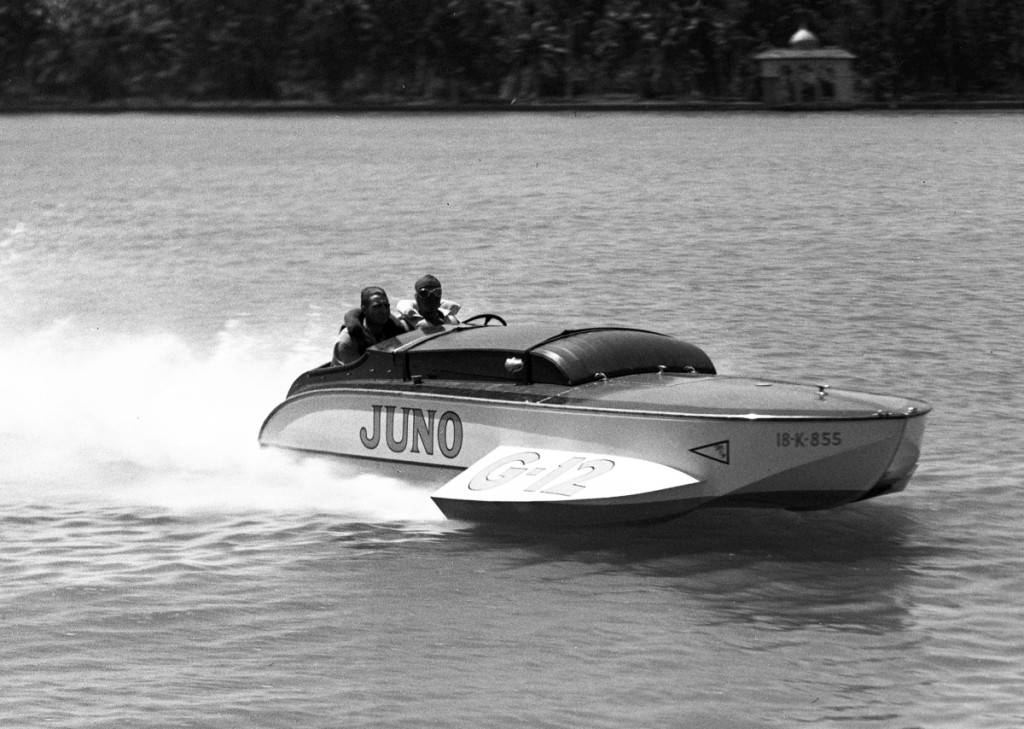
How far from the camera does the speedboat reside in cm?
1371

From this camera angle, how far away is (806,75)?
127m

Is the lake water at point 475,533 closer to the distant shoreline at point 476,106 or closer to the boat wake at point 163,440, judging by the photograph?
the boat wake at point 163,440

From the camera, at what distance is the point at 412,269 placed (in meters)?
39.8

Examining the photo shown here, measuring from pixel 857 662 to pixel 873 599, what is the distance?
1382 millimetres

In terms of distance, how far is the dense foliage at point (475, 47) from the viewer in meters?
136

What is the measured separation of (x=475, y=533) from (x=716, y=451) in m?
2.44

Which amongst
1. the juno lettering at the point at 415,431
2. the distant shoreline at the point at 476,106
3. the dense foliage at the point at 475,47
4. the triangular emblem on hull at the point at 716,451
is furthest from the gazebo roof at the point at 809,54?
the triangular emblem on hull at the point at 716,451

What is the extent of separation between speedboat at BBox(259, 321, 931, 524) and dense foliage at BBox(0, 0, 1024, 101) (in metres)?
122

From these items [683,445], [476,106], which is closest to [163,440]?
[683,445]

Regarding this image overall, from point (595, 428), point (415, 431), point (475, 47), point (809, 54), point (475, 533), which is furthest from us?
point (475, 47)

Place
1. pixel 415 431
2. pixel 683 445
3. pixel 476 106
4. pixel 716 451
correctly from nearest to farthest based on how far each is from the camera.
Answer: pixel 716 451 → pixel 683 445 → pixel 415 431 → pixel 476 106

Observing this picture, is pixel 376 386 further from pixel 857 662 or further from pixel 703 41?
pixel 703 41

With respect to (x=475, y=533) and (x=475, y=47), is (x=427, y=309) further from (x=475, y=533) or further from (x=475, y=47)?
(x=475, y=47)

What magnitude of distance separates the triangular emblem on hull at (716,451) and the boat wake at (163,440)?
282cm
